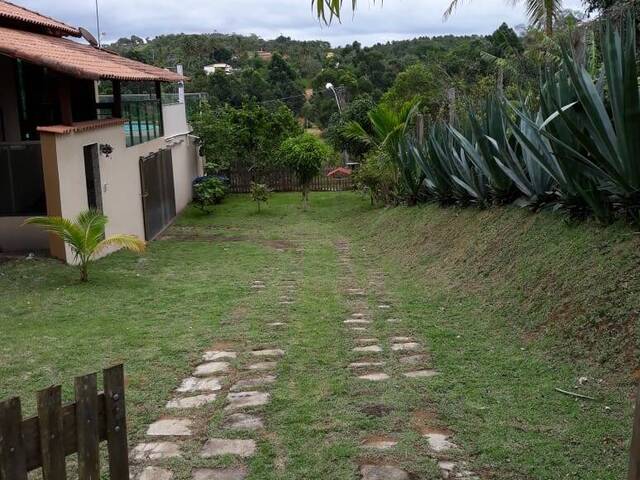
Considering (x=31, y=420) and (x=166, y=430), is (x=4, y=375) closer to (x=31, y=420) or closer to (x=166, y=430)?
(x=166, y=430)

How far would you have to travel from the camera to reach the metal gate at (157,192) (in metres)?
16.0

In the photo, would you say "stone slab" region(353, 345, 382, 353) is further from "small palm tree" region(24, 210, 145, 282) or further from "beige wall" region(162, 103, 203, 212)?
"beige wall" region(162, 103, 203, 212)

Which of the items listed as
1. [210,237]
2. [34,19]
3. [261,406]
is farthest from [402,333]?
[34,19]

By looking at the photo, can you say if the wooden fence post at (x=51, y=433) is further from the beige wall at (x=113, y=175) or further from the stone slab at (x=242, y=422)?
the beige wall at (x=113, y=175)

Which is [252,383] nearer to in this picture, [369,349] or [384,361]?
[384,361]

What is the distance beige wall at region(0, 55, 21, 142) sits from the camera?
42.5ft

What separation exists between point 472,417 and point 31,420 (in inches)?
110

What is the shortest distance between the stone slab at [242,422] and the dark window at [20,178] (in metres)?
8.62

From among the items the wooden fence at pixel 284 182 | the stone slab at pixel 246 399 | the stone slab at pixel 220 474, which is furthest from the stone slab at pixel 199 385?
the wooden fence at pixel 284 182

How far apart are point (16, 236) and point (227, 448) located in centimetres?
918

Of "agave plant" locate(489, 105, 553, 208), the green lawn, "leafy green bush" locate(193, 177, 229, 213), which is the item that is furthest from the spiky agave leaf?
"leafy green bush" locate(193, 177, 229, 213)

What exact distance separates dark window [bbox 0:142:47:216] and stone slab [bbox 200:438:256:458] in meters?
8.93

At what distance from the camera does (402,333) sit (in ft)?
21.9

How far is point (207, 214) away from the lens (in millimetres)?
20750
